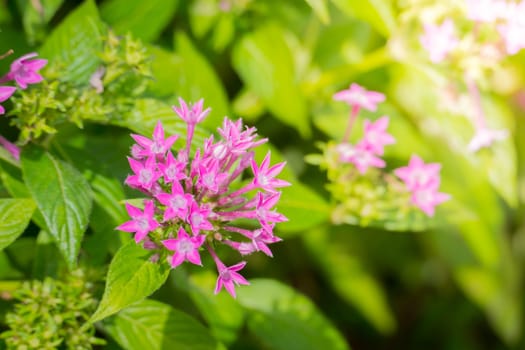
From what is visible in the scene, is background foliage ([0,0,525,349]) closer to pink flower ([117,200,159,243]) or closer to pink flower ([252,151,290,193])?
pink flower ([117,200,159,243])

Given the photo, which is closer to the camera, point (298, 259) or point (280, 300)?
point (280, 300)

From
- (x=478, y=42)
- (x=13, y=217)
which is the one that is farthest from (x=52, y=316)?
(x=478, y=42)

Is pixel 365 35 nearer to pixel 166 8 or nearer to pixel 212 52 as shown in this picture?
pixel 212 52

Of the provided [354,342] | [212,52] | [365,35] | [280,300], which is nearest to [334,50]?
[365,35]

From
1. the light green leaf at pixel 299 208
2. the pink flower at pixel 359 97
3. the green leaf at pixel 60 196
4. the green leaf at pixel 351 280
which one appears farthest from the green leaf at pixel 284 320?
the green leaf at pixel 351 280

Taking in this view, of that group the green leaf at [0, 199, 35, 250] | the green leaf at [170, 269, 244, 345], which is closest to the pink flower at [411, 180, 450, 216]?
the green leaf at [170, 269, 244, 345]

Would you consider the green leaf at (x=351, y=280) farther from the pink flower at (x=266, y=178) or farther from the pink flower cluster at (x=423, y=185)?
the pink flower at (x=266, y=178)
